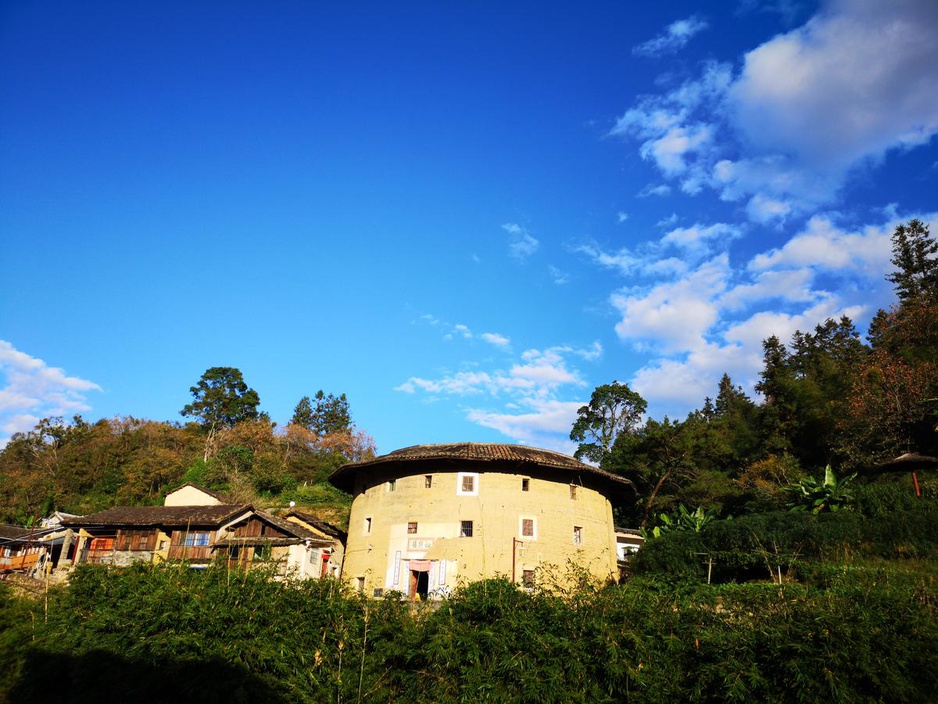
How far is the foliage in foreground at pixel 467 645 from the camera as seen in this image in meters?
7.41

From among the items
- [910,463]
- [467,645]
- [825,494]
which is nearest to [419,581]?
[467,645]

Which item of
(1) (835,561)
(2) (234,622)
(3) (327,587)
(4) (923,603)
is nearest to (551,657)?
(3) (327,587)

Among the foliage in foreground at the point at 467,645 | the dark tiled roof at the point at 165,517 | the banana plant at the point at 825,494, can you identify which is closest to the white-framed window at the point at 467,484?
the dark tiled roof at the point at 165,517

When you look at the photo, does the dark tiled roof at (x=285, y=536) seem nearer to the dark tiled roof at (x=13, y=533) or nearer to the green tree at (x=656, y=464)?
the dark tiled roof at (x=13, y=533)

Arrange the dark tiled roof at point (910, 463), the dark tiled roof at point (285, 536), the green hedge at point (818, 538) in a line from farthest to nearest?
1. the dark tiled roof at point (285, 536)
2. the dark tiled roof at point (910, 463)
3. the green hedge at point (818, 538)

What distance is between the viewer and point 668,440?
34.2 metres

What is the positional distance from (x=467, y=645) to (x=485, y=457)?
45.1ft

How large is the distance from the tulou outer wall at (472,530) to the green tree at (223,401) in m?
40.9

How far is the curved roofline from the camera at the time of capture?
73.7ft

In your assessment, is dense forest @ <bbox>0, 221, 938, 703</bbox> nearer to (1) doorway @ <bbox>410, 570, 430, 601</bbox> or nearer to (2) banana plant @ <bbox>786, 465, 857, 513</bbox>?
(2) banana plant @ <bbox>786, 465, 857, 513</bbox>

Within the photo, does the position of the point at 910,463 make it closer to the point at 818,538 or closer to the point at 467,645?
the point at 818,538

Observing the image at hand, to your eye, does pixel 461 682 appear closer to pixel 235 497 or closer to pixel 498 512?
pixel 498 512

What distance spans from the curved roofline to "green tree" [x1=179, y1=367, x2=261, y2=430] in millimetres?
39370

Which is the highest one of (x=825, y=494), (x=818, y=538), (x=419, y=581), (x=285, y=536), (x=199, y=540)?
(x=825, y=494)
